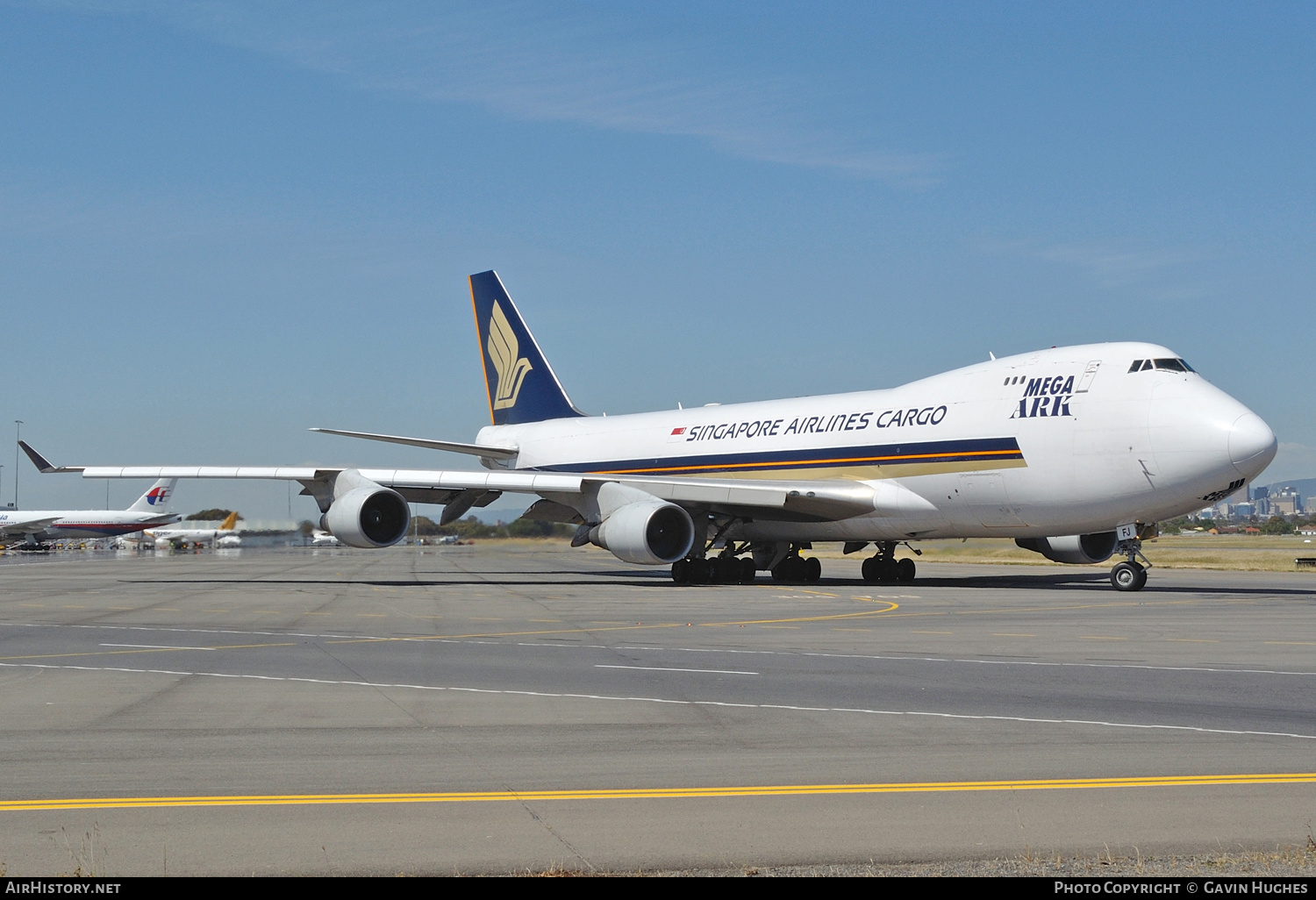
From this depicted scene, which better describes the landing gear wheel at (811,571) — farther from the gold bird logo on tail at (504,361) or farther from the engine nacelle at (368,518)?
the gold bird logo on tail at (504,361)

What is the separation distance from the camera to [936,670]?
532 inches

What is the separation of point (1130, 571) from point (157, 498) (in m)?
84.7

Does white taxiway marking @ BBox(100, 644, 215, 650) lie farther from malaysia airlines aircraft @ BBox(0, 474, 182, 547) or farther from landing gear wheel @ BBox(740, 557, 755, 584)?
malaysia airlines aircraft @ BBox(0, 474, 182, 547)

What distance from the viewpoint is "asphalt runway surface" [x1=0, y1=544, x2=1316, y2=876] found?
246 inches

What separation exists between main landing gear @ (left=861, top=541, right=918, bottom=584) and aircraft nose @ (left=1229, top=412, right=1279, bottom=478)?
430 inches

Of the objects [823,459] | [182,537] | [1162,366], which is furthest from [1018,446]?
[182,537]

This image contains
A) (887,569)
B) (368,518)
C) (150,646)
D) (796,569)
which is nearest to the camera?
(150,646)

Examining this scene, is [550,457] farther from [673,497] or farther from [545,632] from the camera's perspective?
[545,632]

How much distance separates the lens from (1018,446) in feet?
92.5

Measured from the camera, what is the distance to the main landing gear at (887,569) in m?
34.8

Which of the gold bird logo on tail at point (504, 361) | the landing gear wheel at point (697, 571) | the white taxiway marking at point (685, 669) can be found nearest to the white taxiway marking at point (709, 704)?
the white taxiway marking at point (685, 669)

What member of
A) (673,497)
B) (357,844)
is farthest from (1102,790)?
(673,497)

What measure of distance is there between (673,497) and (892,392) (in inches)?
252

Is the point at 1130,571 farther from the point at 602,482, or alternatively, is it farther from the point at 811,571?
the point at 602,482
